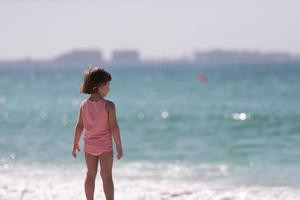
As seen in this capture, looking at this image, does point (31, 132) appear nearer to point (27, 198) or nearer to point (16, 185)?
point (16, 185)

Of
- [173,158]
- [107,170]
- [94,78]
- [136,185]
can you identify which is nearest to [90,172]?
[107,170]

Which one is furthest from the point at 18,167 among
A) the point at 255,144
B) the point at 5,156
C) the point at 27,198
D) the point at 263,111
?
the point at 263,111

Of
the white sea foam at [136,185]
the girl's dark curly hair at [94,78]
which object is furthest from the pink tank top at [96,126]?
the white sea foam at [136,185]

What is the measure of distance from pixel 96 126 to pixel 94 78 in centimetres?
46

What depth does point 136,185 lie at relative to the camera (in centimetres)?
920

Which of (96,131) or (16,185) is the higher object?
(96,131)

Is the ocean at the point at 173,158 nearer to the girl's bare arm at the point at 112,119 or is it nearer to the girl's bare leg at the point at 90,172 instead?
the girl's bare leg at the point at 90,172

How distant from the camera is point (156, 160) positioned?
12469 mm

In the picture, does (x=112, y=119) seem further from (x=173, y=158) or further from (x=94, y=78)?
(x=173, y=158)

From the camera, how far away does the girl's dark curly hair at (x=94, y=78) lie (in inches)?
235

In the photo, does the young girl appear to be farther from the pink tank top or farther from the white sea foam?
the white sea foam

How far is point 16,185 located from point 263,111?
14.6m

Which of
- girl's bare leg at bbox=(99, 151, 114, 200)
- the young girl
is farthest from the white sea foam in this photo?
the young girl

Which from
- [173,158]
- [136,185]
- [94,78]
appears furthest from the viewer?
[173,158]
